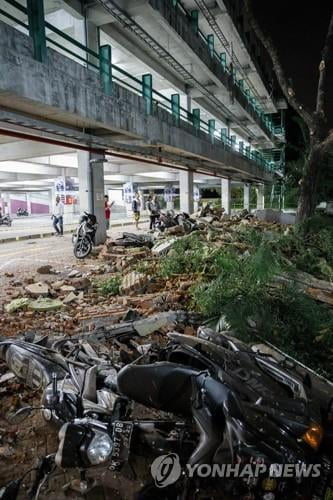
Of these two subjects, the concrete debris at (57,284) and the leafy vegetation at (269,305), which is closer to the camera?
the leafy vegetation at (269,305)

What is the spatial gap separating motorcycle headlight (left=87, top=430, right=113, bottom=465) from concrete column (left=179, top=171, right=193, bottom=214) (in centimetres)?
1705

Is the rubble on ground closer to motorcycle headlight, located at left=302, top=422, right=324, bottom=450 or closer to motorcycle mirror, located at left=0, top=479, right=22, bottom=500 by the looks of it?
motorcycle headlight, located at left=302, top=422, right=324, bottom=450

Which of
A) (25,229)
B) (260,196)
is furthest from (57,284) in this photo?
(260,196)

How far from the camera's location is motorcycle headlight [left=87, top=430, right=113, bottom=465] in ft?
6.20

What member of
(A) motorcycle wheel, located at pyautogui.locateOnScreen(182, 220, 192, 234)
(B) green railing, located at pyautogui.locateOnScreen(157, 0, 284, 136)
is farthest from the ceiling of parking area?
(B) green railing, located at pyautogui.locateOnScreen(157, 0, 284, 136)

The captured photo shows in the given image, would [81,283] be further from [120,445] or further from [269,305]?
[120,445]

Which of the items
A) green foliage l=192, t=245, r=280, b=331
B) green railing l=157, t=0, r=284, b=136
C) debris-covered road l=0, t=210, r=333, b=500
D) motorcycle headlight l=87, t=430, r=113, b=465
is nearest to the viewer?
motorcycle headlight l=87, t=430, r=113, b=465

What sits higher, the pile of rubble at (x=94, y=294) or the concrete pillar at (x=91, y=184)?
the concrete pillar at (x=91, y=184)

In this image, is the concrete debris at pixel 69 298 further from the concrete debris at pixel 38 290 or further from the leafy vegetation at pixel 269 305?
the leafy vegetation at pixel 269 305

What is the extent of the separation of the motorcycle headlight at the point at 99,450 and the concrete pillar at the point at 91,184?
1006 centimetres

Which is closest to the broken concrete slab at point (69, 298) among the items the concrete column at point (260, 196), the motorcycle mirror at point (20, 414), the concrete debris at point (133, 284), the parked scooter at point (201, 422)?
the concrete debris at point (133, 284)

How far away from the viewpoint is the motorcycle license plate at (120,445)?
6.22 feet

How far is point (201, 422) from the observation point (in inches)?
70.2

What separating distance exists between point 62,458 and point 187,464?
28.6 inches
